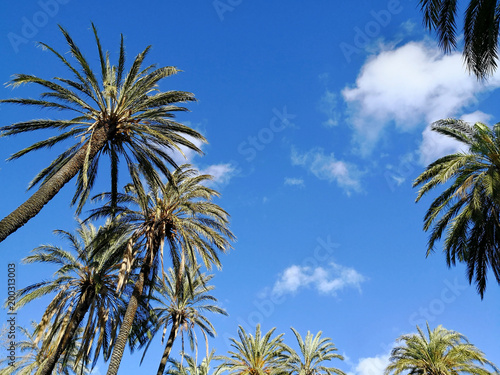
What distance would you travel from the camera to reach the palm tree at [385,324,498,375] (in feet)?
80.8

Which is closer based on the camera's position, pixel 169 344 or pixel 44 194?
pixel 44 194

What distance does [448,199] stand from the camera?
17703 millimetres

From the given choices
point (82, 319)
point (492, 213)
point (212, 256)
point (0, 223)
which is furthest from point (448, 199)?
point (82, 319)

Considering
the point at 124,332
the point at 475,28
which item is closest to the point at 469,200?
the point at 475,28

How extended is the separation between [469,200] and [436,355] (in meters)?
13.9

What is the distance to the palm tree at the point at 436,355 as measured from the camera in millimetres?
24625

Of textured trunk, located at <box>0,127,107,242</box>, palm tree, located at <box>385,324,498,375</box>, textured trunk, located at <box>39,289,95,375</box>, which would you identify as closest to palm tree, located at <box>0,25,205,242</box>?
textured trunk, located at <box>0,127,107,242</box>

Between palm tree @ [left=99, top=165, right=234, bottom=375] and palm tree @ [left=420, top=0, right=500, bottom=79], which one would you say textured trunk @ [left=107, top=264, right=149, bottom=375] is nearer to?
palm tree @ [left=99, top=165, right=234, bottom=375]

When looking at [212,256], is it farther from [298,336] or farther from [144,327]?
[298,336]

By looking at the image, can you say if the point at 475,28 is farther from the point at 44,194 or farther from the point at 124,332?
the point at 124,332

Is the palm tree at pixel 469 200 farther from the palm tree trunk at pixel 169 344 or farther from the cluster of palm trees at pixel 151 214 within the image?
the palm tree trunk at pixel 169 344

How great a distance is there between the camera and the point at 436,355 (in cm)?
2605

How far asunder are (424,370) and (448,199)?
14688mm

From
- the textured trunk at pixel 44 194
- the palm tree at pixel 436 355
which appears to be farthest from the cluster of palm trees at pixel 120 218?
the palm tree at pixel 436 355
